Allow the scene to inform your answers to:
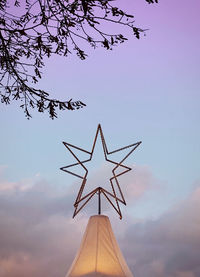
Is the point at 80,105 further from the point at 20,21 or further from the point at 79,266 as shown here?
the point at 79,266

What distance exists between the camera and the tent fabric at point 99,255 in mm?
4770

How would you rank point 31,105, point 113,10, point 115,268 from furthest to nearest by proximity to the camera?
point 115,268 < point 31,105 < point 113,10

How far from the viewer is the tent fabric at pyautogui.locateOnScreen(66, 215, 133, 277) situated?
4.77 m

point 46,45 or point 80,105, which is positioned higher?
point 46,45

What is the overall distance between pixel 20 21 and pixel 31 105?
0.69 metres

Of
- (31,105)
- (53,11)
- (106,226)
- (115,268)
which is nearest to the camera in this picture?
(53,11)

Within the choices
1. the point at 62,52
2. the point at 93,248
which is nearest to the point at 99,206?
the point at 93,248

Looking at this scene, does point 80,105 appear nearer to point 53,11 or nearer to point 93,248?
point 53,11

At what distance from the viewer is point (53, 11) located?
2.71 m

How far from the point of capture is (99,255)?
16.0 feet

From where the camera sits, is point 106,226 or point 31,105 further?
point 106,226

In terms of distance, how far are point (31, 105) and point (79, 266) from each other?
2.67m

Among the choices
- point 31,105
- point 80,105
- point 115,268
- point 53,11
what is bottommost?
point 115,268

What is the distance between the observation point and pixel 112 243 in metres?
5.07
